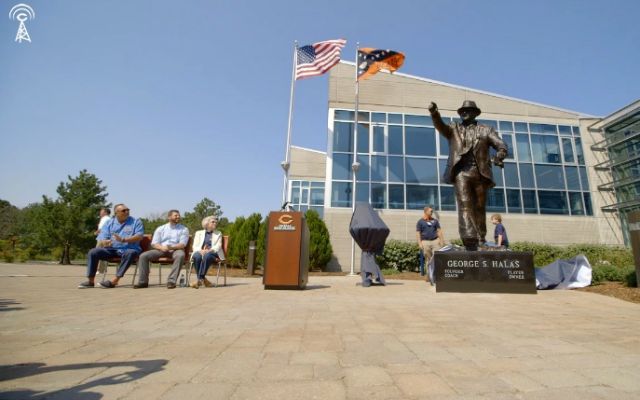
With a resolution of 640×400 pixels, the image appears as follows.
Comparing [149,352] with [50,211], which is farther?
[50,211]

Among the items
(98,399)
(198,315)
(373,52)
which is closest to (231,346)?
(98,399)

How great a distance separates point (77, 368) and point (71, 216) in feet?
87.6

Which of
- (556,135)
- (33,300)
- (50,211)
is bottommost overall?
(33,300)

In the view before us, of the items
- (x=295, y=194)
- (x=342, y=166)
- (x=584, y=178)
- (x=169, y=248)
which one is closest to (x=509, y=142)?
(x=584, y=178)

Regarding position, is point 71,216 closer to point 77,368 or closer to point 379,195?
point 379,195

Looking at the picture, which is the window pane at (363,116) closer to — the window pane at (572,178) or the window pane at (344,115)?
the window pane at (344,115)

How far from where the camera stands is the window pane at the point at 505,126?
17844 millimetres

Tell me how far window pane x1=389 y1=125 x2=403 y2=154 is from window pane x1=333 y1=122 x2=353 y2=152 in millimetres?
2253

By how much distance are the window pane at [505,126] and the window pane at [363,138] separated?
25.8 ft

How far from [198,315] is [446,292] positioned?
432 cm

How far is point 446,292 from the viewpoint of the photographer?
555 cm

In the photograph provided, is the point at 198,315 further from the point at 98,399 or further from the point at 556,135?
the point at 556,135

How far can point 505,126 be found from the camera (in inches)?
706

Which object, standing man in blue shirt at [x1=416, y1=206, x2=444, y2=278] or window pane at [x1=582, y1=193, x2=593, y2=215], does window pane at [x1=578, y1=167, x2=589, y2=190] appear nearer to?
window pane at [x1=582, y1=193, x2=593, y2=215]
